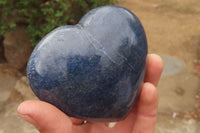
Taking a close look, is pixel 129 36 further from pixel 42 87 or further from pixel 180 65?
pixel 180 65

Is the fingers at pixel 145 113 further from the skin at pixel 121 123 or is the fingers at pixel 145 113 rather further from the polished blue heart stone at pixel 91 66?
the polished blue heart stone at pixel 91 66

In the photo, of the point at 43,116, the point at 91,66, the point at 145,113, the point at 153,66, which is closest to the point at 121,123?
the point at 145,113

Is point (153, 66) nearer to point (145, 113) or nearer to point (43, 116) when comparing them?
point (145, 113)

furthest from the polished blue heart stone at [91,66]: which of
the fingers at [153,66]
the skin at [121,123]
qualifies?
the fingers at [153,66]

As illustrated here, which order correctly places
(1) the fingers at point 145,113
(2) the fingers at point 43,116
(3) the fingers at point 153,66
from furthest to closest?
(3) the fingers at point 153,66 < (1) the fingers at point 145,113 < (2) the fingers at point 43,116

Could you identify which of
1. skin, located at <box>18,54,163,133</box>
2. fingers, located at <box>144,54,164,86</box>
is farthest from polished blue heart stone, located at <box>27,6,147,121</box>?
fingers, located at <box>144,54,164,86</box>
